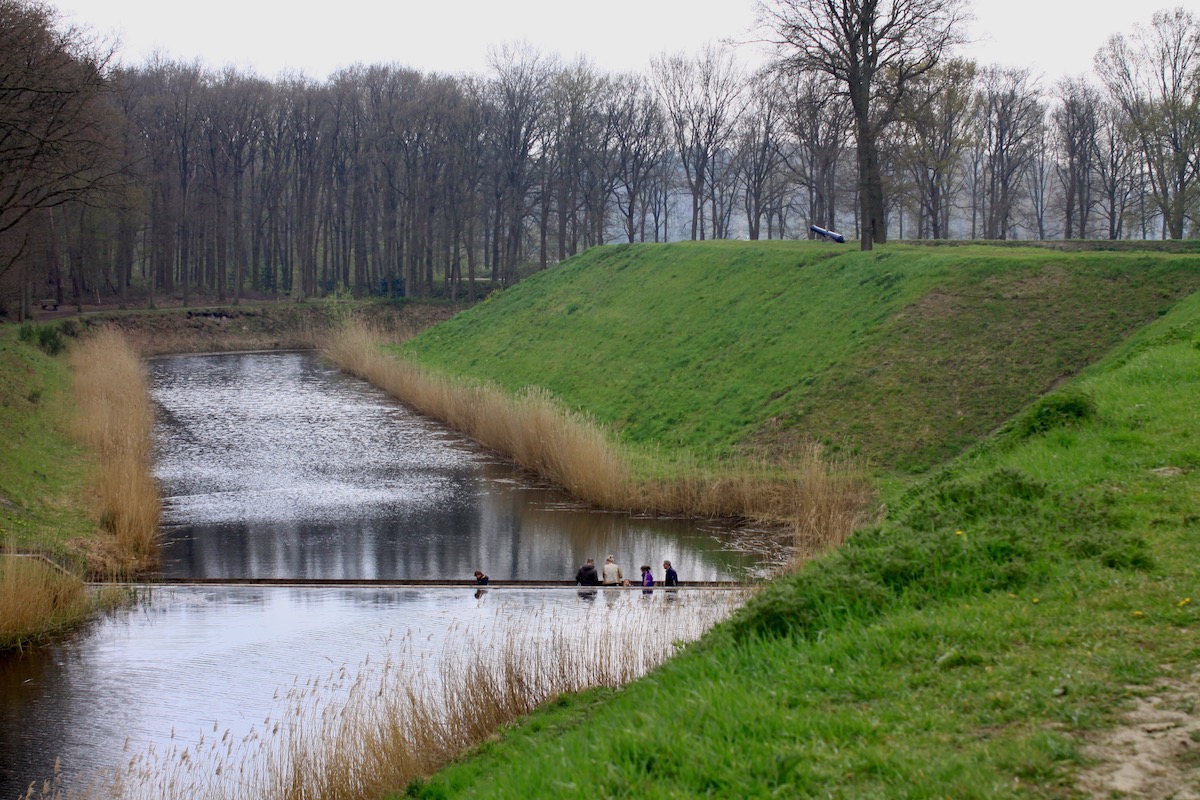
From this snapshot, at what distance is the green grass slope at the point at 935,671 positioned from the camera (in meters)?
4.76

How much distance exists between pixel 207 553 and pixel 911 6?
2288 cm

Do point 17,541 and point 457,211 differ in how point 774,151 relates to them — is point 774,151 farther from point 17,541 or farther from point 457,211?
point 17,541

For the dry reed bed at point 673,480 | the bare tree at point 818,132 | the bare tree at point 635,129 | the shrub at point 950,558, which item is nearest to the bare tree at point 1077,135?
the bare tree at point 818,132

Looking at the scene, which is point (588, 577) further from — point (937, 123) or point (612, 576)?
point (937, 123)

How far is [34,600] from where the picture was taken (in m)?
12.4

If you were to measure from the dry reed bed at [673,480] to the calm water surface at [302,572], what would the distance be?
2.07 feet

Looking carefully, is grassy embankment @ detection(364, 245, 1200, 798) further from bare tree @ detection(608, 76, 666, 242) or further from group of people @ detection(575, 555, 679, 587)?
bare tree @ detection(608, 76, 666, 242)

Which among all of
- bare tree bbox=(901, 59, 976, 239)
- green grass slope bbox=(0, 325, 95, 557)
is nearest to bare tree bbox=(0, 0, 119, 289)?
green grass slope bbox=(0, 325, 95, 557)

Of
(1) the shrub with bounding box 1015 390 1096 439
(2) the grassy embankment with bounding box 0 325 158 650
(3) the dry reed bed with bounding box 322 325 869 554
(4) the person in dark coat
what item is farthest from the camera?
(3) the dry reed bed with bounding box 322 325 869 554

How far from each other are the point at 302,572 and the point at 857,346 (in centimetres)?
1347

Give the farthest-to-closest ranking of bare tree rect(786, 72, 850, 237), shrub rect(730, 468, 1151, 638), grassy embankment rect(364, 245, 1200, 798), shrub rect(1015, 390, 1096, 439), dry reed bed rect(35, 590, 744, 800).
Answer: bare tree rect(786, 72, 850, 237) → shrub rect(1015, 390, 1096, 439) → dry reed bed rect(35, 590, 744, 800) → shrub rect(730, 468, 1151, 638) → grassy embankment rect(364, 245, 1200, 798)

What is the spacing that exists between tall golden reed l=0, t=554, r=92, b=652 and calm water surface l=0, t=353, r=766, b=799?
0.32 metres

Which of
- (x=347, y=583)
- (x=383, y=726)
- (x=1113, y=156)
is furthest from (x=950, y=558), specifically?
(x=1113, y=156)

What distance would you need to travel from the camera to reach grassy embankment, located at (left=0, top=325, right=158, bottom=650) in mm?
12586
